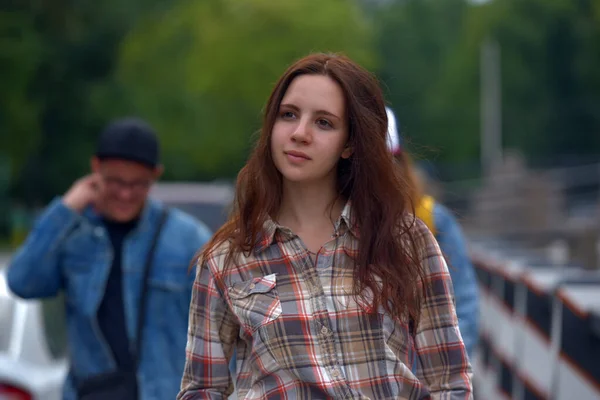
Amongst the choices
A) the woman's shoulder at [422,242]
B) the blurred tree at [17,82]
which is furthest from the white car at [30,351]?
the blurred tree at [17,82]

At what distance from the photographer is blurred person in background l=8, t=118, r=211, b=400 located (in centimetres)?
410

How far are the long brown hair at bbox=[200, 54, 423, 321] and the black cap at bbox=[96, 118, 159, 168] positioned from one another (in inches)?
62.9

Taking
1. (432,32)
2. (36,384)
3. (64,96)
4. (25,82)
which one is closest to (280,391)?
(36,384)

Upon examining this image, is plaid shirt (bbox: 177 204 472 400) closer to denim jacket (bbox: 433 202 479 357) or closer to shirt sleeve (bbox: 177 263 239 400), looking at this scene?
shirt sleeve (bbox: 177 263 239 400)

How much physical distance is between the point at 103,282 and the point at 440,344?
1.89 m

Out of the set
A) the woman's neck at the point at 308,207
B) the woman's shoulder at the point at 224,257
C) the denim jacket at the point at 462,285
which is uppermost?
the woman's neck at the point at 308,207

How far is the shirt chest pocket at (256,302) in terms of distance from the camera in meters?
2.50

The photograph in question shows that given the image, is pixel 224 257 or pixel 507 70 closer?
pixel 224 257

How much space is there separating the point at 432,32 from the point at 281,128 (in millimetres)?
65862

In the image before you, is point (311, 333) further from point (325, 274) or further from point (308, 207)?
point (308, 207)

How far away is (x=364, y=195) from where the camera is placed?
2666 mm

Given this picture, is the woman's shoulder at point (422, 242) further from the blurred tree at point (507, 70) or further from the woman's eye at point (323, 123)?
the blurred tree at point (507, 70)

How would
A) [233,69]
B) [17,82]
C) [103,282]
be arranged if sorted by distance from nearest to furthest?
1. [103,282]
2. [17,82]
3. [233,69]

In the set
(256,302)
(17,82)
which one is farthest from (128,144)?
(17,82)
